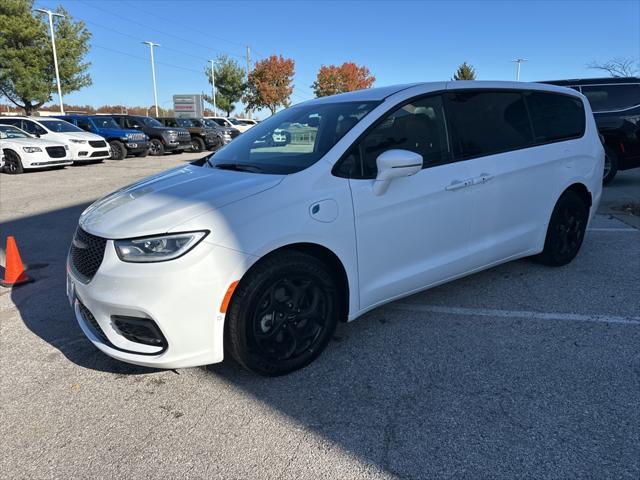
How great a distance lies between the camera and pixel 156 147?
65.9ft

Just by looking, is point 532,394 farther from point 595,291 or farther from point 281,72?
point 281,72

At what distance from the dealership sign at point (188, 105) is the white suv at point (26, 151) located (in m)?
30.3

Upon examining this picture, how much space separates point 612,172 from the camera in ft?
30.8

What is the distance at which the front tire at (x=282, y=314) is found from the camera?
2.64 metres

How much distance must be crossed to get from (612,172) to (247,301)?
9.26 metres

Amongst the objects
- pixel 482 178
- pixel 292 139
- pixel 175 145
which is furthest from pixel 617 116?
pixel 175 145

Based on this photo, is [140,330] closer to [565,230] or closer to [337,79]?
[565,230]

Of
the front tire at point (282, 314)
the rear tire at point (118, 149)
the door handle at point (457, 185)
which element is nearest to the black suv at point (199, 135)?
the rear tire at point (118, 149)

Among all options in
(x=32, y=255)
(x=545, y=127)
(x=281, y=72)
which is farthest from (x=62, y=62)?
(x=545, y=127)

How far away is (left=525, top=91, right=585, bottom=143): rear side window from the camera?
13.9 ft

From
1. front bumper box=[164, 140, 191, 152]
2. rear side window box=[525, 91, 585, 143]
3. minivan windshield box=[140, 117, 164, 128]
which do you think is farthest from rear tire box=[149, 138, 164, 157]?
rear side window box=[525, 91, 585, 143]

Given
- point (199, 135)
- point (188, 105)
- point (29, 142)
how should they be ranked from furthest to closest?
point (188, 105) → point (199, 135) → point (29, 142)

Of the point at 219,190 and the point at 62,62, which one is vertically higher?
the point at 62,62

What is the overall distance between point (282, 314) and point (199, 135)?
2086cm
